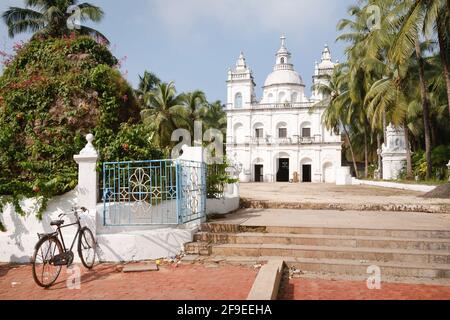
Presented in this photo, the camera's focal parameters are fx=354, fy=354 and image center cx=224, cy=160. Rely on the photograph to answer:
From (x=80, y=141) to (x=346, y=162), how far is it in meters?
44.3

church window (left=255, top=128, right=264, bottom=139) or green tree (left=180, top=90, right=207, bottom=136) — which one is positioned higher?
green tree (left=180, top=90, right=207, bottom=136)

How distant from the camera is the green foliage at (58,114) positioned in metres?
7.12

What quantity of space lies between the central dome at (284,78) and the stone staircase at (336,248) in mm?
38755

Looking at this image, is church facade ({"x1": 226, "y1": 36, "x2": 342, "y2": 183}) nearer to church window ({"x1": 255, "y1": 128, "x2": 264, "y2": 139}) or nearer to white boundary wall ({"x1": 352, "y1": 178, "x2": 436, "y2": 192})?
church window ({"x1": 255, "y1": 128, "x2": 264, "y2": 139})

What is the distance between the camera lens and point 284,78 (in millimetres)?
43688

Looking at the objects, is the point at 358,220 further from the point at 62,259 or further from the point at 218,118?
the point at 218,118

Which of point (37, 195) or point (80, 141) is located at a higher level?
point (80, 141)

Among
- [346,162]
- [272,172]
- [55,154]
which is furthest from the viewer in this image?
[346,162]

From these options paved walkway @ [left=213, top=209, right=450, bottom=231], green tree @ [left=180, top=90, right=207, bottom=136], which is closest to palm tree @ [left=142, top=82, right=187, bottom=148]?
green tree @ [left=180, top=90, right=207, bottom=136]

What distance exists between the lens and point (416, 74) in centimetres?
2244

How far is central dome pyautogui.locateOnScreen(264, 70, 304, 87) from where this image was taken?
43.5 metres

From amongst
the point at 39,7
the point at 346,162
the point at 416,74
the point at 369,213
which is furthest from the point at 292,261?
the point at 346,162

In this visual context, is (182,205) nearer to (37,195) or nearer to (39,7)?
(37,195)

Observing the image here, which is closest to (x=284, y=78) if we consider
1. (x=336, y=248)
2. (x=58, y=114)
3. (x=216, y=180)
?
(x=216, y=180)
